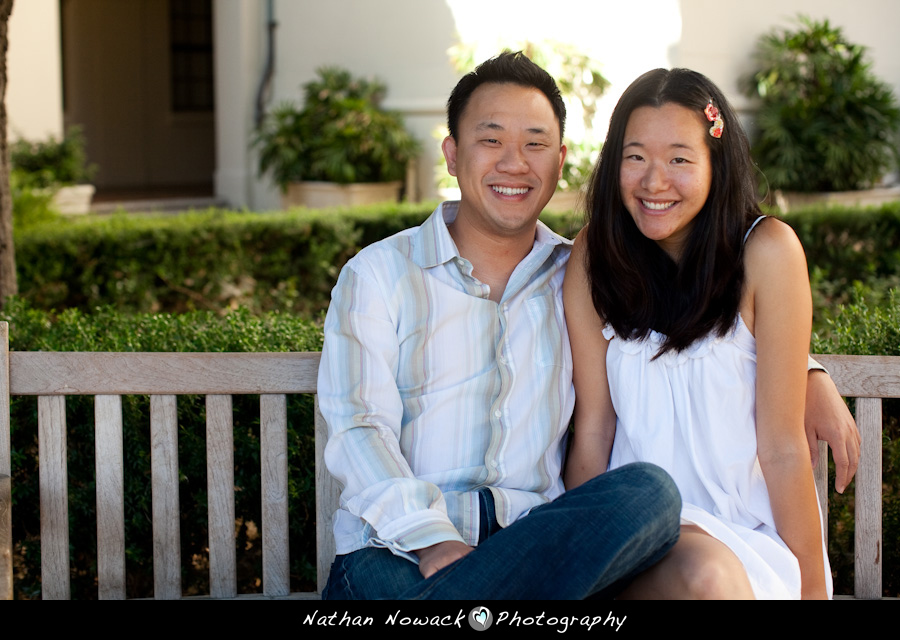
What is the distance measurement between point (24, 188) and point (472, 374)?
23.1ft

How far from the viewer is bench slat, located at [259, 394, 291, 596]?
2.66 m

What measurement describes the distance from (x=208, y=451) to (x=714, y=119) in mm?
1620

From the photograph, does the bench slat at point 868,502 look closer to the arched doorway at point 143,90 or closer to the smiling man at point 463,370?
the smiling man at point 463,370

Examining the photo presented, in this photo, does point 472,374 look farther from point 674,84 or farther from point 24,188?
point 24,188

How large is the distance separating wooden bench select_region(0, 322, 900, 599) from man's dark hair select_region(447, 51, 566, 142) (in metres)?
0.86

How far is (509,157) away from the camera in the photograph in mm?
2609

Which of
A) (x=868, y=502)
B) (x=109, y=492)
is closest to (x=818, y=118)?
(x=868, y=502)

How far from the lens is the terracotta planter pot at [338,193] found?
10828 millimetres

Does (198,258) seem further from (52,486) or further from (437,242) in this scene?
(437,242)

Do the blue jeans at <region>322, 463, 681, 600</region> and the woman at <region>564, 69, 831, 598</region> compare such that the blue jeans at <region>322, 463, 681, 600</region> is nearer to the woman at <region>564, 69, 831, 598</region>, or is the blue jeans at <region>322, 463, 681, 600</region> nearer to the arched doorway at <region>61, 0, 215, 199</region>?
the woman at <region>564, 69, 831, 598</region>

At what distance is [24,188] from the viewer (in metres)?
8.34

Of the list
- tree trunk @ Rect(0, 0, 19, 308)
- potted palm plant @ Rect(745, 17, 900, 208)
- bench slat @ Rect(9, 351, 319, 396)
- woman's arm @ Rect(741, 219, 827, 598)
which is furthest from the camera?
potted palm plant @ Rect(745, 17, 900, 208)

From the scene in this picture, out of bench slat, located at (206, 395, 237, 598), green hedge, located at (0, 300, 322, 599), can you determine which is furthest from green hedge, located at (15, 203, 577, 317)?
bench slat, located at (206, 395, 237, 598)

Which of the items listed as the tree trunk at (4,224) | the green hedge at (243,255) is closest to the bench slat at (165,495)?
the tree trunk at (4,224)
